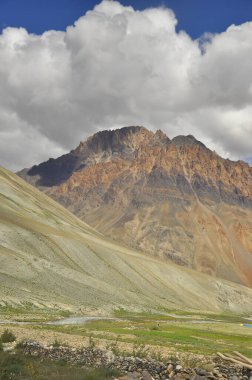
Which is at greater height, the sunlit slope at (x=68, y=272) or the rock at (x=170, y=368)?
the rock at (x=170, y=368)

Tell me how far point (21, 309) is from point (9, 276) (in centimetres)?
2226

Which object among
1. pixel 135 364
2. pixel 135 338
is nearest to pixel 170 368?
pixel 135 364

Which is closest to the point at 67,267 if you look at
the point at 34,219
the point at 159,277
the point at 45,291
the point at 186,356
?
the point at 45,291

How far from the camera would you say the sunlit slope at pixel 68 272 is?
371ft

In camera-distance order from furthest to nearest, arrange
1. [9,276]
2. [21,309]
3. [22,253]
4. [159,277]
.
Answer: [159,277] → [22,253] → [9,276] → [21,309]

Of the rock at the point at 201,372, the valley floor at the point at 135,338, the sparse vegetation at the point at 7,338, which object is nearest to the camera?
the rock at the point at 201,372

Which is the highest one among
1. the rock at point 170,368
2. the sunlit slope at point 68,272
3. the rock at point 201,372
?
the rock at point 201,372

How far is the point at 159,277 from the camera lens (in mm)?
190625

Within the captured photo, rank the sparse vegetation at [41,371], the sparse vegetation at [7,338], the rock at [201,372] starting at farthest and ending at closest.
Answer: the sparse vegetation at [7,338]
the rock at [201,372]
the sparse vegetation at [41,371]

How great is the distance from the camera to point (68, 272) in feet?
438

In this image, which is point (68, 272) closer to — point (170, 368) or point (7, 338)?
point (7, 338)

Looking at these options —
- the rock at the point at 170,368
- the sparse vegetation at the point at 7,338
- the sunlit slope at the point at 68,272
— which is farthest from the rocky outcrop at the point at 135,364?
the sunlit slope at the point at 68,272

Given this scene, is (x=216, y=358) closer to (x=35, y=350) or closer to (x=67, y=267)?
(x=35, y=350)

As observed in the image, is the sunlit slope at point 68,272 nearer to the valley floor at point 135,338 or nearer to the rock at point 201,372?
the valley floor at point 135,338
